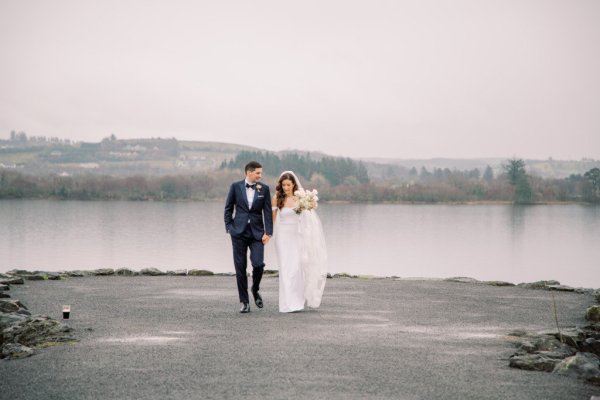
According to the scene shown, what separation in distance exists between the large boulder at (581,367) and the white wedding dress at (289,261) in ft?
19.5

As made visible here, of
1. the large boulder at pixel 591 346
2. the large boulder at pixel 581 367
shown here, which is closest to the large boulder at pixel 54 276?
the large boulder at pixel 591 346

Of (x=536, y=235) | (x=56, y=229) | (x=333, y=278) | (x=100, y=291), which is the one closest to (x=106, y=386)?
(x=100, y=291)

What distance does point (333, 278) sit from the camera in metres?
21.2

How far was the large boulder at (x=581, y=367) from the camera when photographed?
347 inches

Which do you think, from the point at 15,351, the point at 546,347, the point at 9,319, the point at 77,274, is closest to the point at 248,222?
the point at 9,319

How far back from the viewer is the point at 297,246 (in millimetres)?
14883

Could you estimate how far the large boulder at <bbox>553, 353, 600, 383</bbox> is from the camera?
8823mm

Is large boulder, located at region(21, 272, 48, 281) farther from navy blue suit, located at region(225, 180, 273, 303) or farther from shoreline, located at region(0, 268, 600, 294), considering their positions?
navy blue suit, located at region(225, 180, 273, 303)

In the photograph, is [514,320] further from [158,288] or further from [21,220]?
[21,220]

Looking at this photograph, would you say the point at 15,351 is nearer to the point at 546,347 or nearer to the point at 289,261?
the point at 289,261

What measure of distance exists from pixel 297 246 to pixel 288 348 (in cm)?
461

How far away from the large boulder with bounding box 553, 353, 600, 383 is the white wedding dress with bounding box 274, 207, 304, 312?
593cm

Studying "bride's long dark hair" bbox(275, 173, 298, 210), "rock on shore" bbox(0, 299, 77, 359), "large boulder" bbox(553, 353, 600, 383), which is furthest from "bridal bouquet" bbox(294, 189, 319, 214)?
"large boulder" bbox(553, 353, 600, 383)

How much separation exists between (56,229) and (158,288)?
248ft
